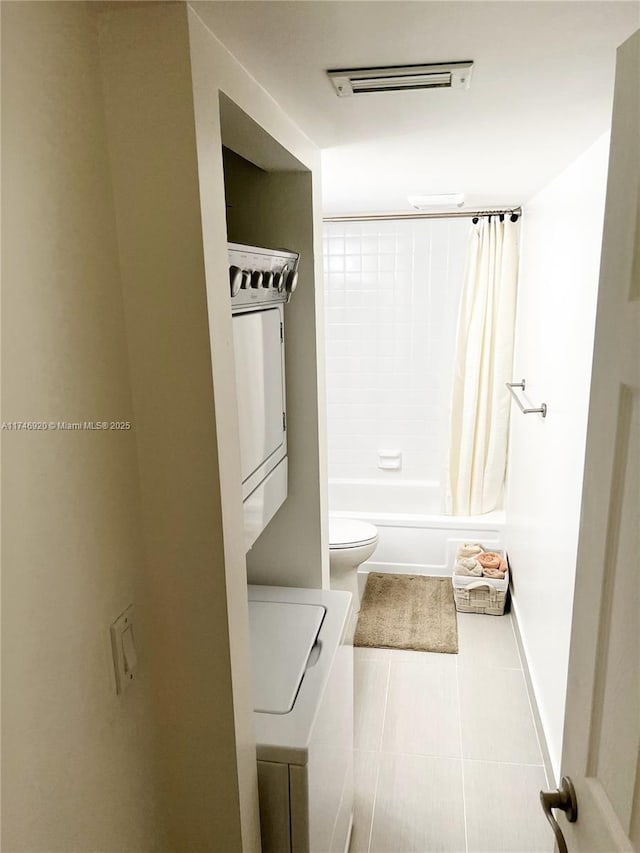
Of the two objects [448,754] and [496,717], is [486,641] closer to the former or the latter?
[496,717]

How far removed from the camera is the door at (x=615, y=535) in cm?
76

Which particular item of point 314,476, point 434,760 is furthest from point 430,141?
point 434,760

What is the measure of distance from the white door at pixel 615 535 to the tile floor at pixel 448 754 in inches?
48.2

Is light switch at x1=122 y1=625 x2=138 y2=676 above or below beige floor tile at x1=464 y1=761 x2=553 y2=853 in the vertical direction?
above

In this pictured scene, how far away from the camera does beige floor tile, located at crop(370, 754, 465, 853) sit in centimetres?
195

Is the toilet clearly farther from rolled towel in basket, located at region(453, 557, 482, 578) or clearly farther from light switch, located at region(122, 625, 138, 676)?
light switch, located at region(122, 625, 138, 676)

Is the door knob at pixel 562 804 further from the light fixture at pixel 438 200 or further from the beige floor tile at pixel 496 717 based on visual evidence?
the light fixture at pixel 438 200

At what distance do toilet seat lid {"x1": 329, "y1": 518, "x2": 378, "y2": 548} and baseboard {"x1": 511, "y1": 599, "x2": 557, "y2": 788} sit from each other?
82 cm

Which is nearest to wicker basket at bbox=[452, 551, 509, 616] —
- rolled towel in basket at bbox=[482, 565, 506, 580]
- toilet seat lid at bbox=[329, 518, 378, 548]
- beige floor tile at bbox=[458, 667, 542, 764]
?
rolled towel in basket at bbox=[482, 565, 506, 580]

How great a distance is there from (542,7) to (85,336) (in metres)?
0.82

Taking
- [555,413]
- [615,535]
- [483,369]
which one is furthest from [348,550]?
[615,535]

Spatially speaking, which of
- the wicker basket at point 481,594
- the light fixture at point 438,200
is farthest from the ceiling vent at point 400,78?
the wicker basket at point 481,594

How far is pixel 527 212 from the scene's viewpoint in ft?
10.5

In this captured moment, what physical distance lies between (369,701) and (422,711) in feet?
0.72
